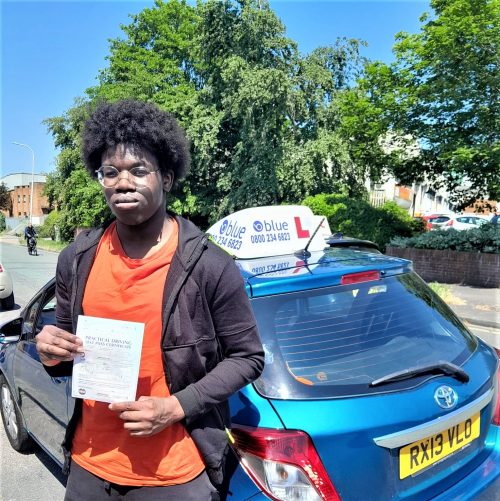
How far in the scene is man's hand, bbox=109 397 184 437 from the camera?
140cm

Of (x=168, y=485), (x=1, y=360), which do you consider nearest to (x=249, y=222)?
(x=168, y=485)

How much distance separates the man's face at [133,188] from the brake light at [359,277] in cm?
96

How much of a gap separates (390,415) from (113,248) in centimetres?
117

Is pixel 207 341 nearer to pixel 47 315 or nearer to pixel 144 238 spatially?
pixel 144 238

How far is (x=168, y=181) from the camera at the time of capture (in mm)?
1756

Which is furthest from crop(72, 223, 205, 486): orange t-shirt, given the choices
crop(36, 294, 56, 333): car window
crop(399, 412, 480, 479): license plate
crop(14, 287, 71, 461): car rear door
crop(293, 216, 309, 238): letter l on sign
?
crop(36, 294, 56, 333): car window

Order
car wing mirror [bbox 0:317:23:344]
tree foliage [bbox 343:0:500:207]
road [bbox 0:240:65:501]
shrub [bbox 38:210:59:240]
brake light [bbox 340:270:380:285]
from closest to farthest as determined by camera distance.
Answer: brake light [bbox 340:270:380:285]
road [bbox 0:240:65:501]
car wing mirror [bbox 0:317:23:344]
tree foliage [bbox 343:0:500:207]
shrub [bbox 38:210:59:240]

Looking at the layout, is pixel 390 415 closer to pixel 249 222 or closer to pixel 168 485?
pixel 168 485

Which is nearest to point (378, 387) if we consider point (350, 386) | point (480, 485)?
point (350, 386)

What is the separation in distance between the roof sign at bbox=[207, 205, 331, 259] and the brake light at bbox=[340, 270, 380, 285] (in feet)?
1.82

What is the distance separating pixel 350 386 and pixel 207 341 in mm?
636

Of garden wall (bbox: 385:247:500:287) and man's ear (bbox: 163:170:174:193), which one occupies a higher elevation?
man's ear (bbox: 163:170:174:193)

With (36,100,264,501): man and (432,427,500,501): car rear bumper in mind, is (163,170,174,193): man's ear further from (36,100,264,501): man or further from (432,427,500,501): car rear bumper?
(432,427,500,501): car rear bumper

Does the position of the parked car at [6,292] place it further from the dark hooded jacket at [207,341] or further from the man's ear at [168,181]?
the dark hooded jacket at [207,341]
